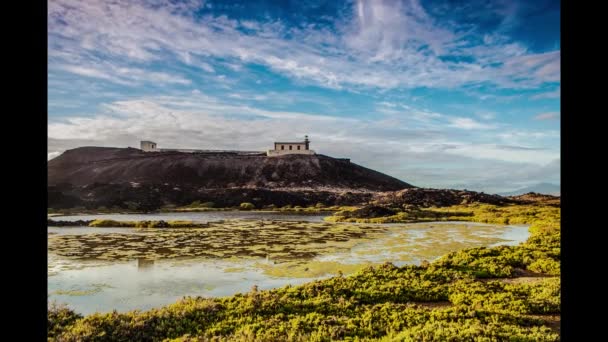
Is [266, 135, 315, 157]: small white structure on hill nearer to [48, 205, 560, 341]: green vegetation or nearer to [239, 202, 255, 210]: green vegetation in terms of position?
[239, 202, 255, 210]: green vegetation

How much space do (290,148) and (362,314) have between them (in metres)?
133

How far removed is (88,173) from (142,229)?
10466cm

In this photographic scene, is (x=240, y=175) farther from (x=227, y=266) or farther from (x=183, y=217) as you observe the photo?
(x=227, y=266)

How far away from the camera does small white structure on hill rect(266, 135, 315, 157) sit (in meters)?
140

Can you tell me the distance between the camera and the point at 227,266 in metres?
19.3

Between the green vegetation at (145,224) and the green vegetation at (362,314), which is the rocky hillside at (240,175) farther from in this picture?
the green vegetation at (362,314)

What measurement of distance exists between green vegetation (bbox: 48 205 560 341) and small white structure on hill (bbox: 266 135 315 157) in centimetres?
12402

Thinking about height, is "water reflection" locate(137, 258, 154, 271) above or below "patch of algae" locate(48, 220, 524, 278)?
above

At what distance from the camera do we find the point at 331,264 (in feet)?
64.6

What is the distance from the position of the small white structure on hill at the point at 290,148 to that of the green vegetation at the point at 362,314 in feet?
407

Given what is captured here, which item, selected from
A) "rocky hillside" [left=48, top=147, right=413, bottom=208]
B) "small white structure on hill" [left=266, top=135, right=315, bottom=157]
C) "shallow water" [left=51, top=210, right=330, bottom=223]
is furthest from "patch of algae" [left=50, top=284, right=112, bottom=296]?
"small white structure on hill" [left=266, top=135, right=315, bottom=157]

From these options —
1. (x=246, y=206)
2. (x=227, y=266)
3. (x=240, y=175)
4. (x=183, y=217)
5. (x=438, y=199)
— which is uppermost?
(x=240, y=175)

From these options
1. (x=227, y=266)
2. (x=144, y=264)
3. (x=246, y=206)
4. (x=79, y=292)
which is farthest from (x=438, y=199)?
(x=79, y=292)

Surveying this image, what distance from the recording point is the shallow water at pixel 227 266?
47.6ft
